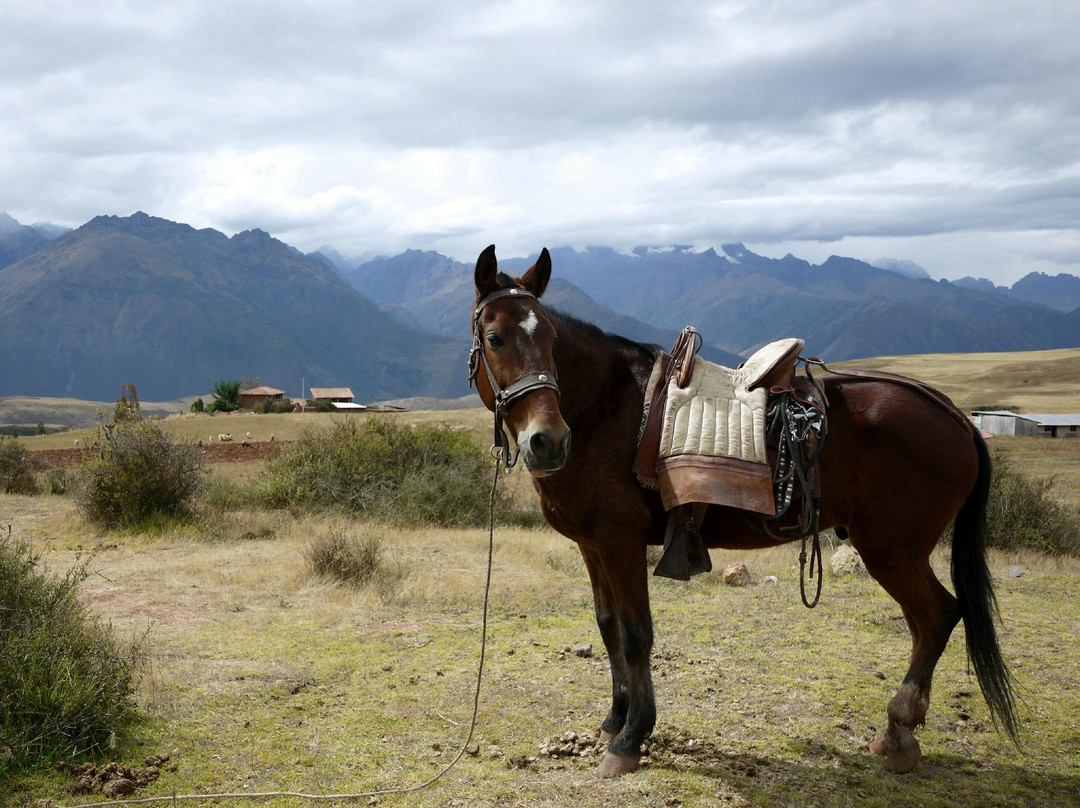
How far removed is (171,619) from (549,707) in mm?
3716

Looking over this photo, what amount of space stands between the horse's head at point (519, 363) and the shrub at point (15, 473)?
1561cm

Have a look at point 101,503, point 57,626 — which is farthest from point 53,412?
point 57,626

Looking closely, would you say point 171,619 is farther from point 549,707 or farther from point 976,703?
point 976,703

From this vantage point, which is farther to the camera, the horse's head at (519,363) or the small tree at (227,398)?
the small tree at (227,398)

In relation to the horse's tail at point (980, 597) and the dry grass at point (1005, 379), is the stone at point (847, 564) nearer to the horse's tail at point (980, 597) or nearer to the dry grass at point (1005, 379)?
the horse's tail at point (980, 597)

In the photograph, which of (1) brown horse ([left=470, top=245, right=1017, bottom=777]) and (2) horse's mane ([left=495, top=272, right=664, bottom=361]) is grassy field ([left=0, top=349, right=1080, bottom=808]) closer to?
(1) brown horse ([left=470, top=245, right=1017, bottom=777])

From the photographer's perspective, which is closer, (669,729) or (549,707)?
(669,729)

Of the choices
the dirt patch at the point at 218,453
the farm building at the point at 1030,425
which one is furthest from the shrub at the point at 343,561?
the farm building at the point at 1030,425

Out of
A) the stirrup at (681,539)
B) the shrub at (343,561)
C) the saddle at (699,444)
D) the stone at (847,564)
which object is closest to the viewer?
the saddle at (699,444)

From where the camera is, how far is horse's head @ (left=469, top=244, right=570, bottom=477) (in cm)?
336

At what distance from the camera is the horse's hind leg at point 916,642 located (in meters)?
3.99

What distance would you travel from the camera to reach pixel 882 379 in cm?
429

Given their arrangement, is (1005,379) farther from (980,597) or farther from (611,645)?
(611,645)

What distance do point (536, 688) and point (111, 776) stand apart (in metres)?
2.50
